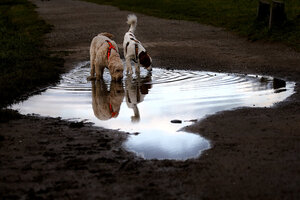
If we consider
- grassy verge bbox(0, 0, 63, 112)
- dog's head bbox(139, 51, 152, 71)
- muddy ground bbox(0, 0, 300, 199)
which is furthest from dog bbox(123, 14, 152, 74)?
muddy ground bbox(0, 0, 300, 199)

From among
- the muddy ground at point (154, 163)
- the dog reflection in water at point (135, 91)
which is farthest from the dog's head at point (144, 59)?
the muddy ground at point (154, 163)

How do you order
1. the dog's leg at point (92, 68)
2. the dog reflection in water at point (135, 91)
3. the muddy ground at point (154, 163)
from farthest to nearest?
the dog's leg at point (92, 68) < the dog reflection in water at point (135, 91) < the muddy ground at point (154, 163)

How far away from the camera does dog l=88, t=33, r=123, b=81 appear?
10688 millimetres

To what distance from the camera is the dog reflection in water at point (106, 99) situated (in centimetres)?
822

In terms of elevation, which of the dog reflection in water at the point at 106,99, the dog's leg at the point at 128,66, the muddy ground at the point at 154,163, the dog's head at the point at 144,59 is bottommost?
the dog reflection in water at the point at 106,99

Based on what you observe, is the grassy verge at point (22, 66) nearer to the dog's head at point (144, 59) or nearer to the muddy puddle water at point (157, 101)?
the muddy puddle water at point (157, 101)

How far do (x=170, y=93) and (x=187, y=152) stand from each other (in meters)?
3.67

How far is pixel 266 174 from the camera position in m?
5.16

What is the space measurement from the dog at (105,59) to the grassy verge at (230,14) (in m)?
6.31

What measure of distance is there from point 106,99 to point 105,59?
1.87 meters

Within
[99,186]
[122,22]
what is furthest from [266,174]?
[122,22]

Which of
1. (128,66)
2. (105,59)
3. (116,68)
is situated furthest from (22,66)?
(116,68)

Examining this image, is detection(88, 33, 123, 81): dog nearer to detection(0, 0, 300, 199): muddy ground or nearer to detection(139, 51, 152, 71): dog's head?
detection(139, 51, 152, 71): dog's head

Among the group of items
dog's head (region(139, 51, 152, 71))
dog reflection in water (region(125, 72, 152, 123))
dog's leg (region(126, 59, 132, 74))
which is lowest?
dog reflection in water (region(125, 72, 152, 123))
